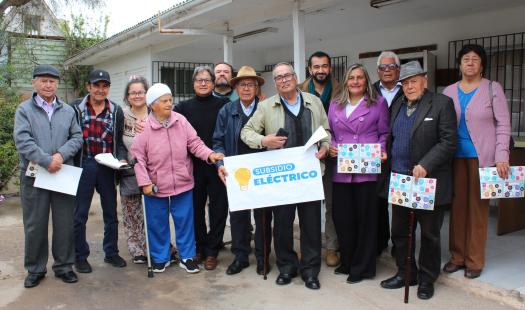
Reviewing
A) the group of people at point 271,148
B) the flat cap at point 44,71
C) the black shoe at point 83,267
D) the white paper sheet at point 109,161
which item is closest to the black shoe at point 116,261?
the group of people at point 271,148

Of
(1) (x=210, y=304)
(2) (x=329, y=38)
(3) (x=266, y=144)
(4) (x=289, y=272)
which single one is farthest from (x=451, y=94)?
(2) (x=329, y=38)

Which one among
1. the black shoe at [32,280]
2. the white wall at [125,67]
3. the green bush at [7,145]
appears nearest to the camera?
the black shoe at [32,280]

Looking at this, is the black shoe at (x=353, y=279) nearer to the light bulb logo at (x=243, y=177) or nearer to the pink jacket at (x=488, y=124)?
the light bulb logo at (x=243, y=177)

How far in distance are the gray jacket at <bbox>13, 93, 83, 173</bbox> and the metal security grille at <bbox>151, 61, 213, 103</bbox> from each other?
6639 mm

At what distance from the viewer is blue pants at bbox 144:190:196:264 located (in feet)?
14.4

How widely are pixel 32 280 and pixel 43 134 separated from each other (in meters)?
1.28

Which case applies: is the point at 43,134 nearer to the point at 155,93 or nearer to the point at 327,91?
the point at 155,93

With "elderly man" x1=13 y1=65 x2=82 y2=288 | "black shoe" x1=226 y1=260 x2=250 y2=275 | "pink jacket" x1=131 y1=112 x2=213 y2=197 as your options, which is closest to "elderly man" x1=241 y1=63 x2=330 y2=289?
"black shoe" x1=226 y1=260 x2=250 y2=275

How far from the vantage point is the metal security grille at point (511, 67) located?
6.67 m

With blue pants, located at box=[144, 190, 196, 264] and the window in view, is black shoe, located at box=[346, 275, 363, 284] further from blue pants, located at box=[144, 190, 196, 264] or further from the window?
the window

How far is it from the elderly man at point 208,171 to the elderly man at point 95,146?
0.62 metres

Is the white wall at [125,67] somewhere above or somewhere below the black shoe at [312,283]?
above

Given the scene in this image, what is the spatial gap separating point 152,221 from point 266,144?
1368mm

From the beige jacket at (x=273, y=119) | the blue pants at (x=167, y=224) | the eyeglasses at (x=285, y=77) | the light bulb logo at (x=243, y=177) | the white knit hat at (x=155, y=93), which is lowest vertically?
the blue pants at (x=167, y=224)
